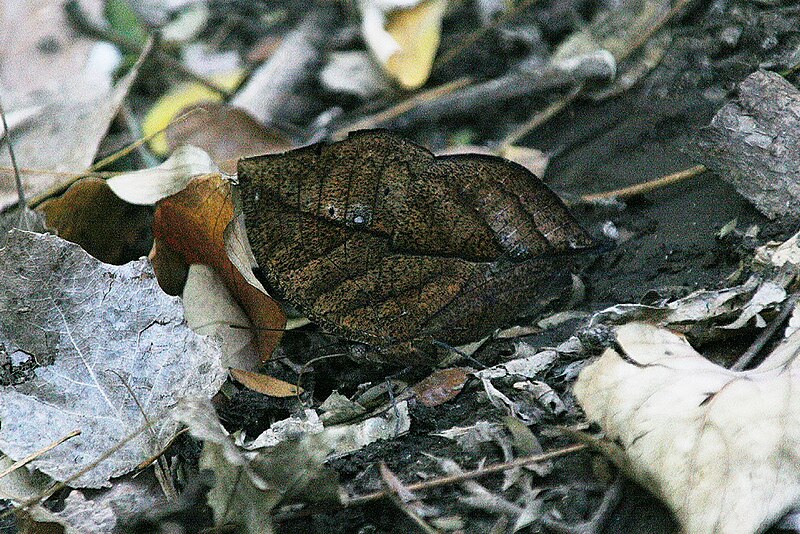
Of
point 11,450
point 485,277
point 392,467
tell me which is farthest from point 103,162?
point 392,467

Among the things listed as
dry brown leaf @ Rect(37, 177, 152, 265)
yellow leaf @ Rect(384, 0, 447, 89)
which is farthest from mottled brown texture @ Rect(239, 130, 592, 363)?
yellow leaf @ Rect(384, 0, 447, 89)

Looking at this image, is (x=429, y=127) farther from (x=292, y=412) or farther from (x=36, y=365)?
(x=36, y=365)

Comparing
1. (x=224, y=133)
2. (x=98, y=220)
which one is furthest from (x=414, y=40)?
(x=98, y=220)

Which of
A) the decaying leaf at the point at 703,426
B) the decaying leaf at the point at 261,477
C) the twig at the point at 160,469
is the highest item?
the decaying leaf at the point at 703,426

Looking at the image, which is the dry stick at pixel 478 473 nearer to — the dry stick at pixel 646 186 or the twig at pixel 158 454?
the twig at pixel 158 454

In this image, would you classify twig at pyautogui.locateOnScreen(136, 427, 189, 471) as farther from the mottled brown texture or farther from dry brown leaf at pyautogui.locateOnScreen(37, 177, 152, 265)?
dry brown leaf at pyautogui.locateOnScreen(37, 177, 152, 265)

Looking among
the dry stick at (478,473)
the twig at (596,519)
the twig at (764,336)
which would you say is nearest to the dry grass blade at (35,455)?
the dry stick at (478,473)

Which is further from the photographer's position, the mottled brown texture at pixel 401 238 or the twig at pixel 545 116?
the twig at pixel 545 116
